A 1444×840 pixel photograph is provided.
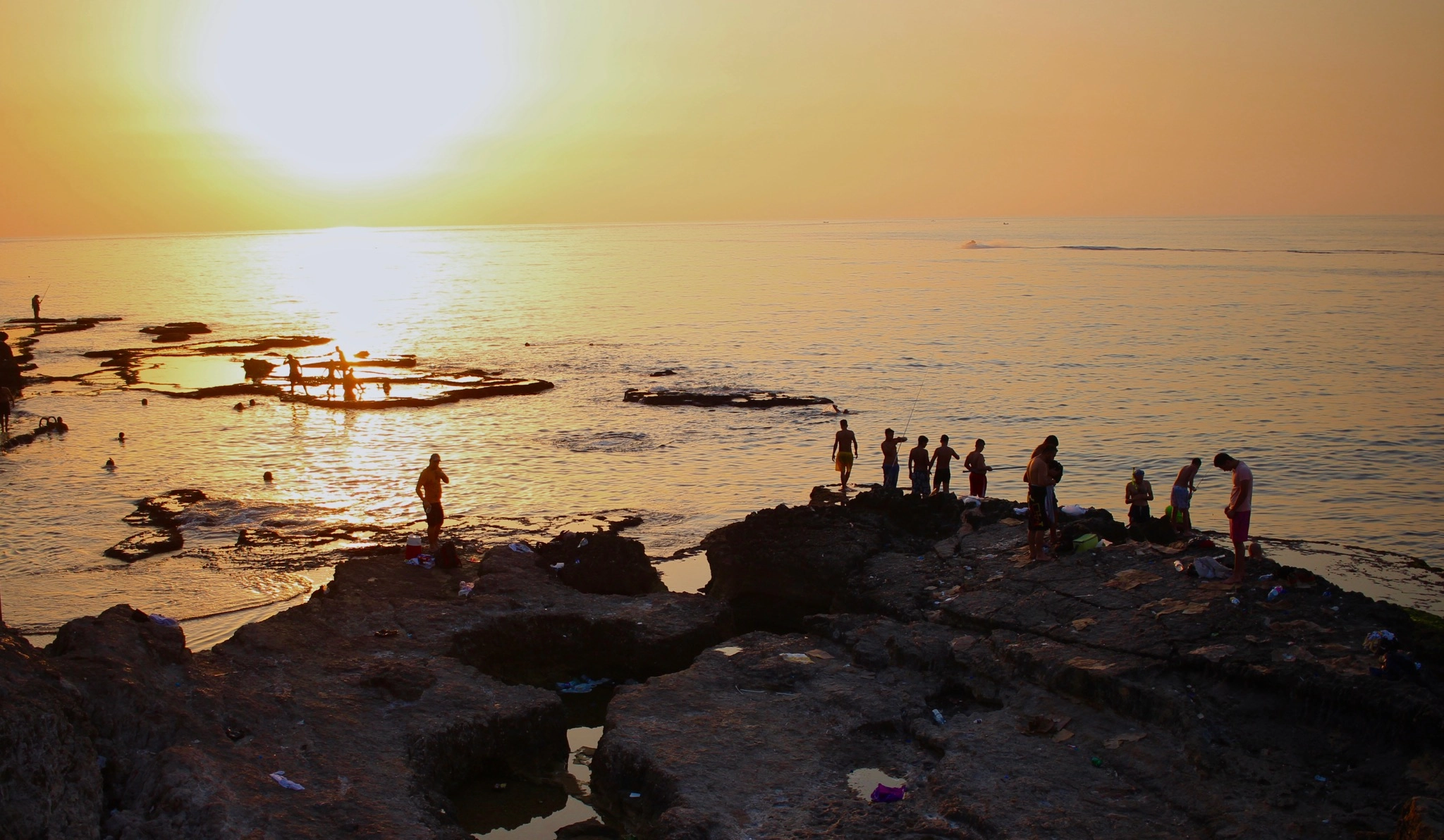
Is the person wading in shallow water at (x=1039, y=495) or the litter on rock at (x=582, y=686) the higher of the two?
the person wading in shallow water at (x=1039, y=495)

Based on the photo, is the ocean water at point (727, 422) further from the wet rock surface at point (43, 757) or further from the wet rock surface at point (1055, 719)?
the wet rock surface at point (43, 757)

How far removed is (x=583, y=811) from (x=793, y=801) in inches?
94.4

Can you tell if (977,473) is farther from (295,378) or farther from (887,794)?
(295,378)

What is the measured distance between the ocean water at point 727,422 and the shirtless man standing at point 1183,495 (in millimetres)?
3290

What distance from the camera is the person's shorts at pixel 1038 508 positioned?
12.7 meters

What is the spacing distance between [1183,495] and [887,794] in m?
8.49

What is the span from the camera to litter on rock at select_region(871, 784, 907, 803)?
856 cm

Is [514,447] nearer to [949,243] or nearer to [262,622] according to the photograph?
[262,622]

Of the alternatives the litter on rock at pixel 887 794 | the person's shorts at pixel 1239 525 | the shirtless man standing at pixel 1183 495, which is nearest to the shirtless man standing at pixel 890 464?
the shirtless man standing at pixel 1183 495

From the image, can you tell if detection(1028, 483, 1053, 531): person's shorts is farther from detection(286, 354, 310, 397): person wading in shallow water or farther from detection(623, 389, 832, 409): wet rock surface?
detection(286, 354, 310, 397): person wading in shallow water

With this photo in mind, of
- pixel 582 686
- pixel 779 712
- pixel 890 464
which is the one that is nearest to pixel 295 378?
pixel 890 464

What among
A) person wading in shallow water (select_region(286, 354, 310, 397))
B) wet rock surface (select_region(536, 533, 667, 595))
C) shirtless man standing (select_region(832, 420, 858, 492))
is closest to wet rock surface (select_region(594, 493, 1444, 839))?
wet rock surface (select_region(536, 533, 667, 595))

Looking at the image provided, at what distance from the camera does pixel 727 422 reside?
29734 mm

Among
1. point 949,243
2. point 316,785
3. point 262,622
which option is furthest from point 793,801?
point 949,243
